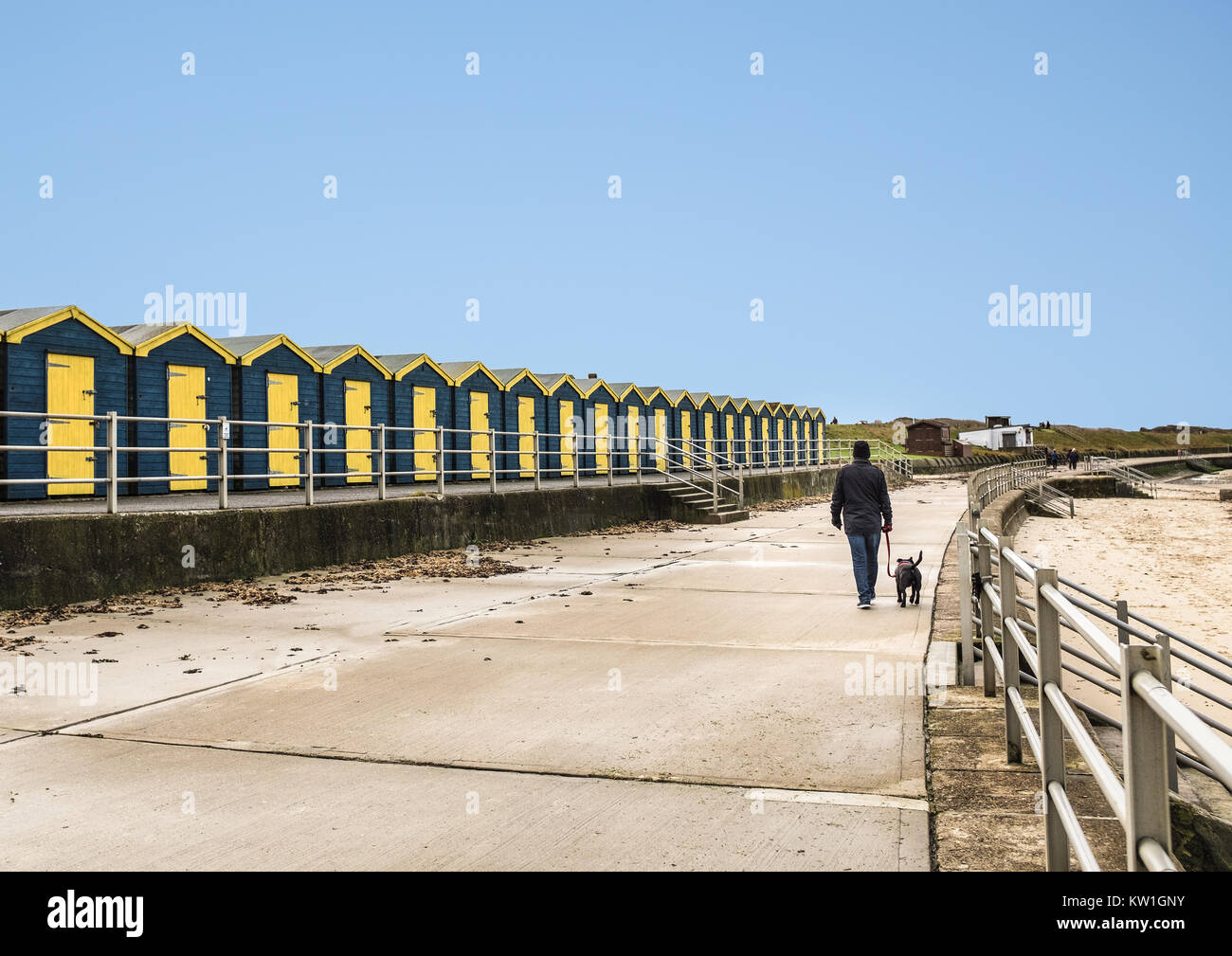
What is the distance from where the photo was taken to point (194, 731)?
5.75 m

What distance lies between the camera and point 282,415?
74.2 feet

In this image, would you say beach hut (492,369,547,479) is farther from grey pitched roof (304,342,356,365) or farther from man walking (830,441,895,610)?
man walking (830,441,895,610)

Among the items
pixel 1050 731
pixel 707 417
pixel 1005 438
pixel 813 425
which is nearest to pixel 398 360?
pixel 707 417

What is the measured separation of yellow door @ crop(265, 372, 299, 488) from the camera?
22188 millimetres

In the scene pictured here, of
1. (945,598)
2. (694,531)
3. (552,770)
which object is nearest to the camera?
(552,770)

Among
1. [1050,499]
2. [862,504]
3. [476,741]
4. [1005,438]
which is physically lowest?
[1050,499]

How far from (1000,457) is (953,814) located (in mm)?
83526

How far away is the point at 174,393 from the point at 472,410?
30.5ft

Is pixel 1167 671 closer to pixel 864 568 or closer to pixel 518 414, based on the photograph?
pixel 864 568

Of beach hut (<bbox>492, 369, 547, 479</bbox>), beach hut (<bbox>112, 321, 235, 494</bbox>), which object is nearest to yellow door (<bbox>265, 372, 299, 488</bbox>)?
beach hut (<bbox>112, 321, 235, 494</bbox>)

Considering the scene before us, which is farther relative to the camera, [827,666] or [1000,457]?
[1000,457]

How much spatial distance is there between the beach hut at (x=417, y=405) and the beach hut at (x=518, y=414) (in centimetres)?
232
